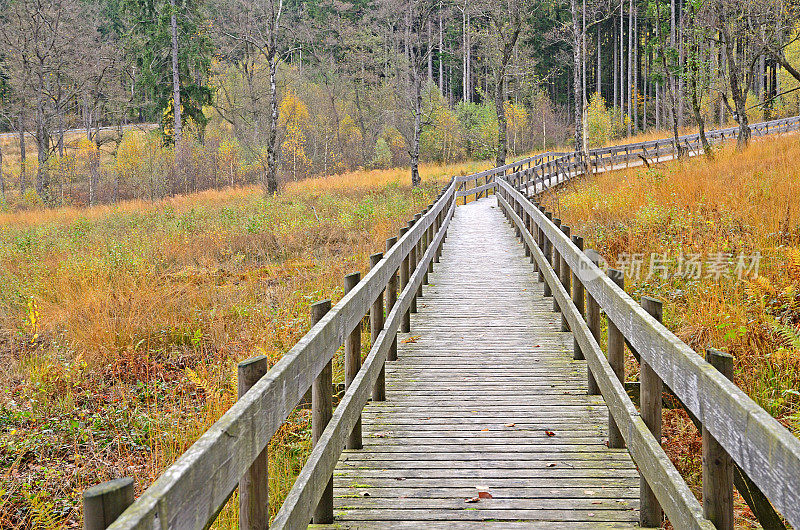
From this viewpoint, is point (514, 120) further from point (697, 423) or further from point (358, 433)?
point (697, 423)

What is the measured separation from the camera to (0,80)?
47.1 meters

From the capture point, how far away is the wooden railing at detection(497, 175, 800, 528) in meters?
2.02

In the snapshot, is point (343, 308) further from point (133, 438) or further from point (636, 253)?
point (636, 253)

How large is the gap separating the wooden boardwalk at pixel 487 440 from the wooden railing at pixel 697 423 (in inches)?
17.1

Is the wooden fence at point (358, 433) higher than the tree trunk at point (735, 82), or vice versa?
the tree trunk at point (735, 82)

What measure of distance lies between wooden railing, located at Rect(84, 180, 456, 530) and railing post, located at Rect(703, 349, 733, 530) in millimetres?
1717

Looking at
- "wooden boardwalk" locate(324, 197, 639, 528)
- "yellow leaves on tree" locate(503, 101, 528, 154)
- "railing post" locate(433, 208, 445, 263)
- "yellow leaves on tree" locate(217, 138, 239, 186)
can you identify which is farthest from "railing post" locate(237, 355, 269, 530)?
"yellow leaves on tree" locate(503, 101, 528, 154)

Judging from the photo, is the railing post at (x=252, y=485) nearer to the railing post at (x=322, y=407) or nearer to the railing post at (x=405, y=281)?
the railing post at (x=322, y=407)

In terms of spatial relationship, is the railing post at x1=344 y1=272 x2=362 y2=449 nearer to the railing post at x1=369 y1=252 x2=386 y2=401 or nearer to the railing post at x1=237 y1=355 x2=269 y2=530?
the railing post at x1=369 y1=252 x2=386 y2=401

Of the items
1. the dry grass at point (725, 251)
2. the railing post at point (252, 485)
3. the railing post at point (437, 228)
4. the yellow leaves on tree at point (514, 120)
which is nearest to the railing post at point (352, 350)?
the railing post at point (252, 485)

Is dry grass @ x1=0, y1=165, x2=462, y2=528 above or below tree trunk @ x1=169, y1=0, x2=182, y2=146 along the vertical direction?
below

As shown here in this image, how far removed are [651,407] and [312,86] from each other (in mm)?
51080

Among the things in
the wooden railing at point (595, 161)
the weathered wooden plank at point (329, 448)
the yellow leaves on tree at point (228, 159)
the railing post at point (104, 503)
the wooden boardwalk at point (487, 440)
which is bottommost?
the wooden boardwalk at point (487, 440)

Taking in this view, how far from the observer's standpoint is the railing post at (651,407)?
3.59 meters
